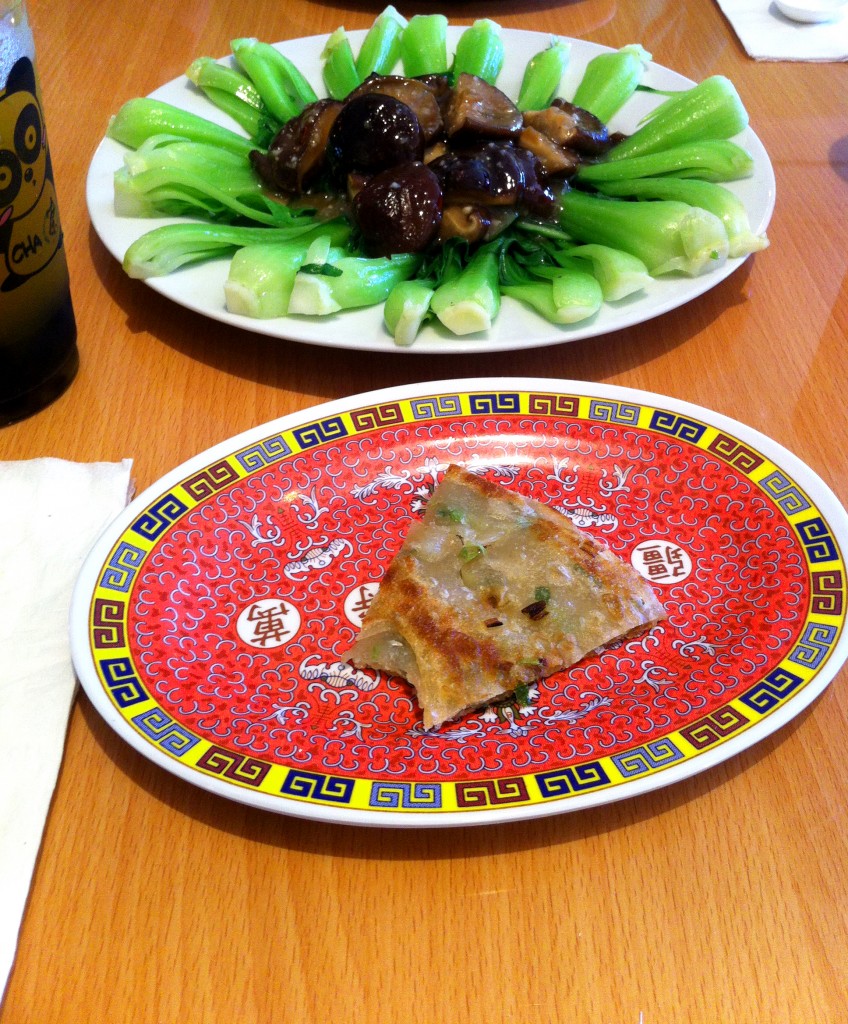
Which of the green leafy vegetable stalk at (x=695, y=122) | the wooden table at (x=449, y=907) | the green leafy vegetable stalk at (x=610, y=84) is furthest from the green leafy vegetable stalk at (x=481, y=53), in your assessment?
the wooden table at (x=449, y=907)

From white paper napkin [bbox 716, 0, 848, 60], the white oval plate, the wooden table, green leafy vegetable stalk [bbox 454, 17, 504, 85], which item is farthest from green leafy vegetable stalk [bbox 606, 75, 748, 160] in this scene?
the wooden table

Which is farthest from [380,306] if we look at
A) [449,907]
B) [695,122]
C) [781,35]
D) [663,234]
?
[781,35]

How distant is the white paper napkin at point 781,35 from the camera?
2453mm

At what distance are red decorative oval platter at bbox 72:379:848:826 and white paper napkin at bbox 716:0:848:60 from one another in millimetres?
1530

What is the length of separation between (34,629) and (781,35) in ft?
7.41

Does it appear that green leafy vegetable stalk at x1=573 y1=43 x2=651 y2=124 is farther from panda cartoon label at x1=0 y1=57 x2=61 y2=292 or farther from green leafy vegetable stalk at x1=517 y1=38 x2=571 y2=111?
panda cartoon label at x1=0 y1=57 x2=61 y2=292

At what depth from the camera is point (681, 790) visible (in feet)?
3.44

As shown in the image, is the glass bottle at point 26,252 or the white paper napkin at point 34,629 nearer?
the white paper napkin at point 34,629

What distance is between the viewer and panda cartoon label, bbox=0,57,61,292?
124 centimetres

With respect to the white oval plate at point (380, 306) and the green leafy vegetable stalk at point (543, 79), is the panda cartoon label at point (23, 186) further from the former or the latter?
the green leafy vegetable stalk at point (543, 79)

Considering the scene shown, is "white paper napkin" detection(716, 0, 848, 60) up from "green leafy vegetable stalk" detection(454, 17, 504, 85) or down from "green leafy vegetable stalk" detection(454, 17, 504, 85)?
down

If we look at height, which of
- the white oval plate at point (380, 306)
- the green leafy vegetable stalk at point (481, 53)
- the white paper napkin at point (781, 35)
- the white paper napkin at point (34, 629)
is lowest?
the white paper napkin at point (781, 35)

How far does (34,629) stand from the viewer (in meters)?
1.16

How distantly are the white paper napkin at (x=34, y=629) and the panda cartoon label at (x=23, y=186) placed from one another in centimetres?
26
